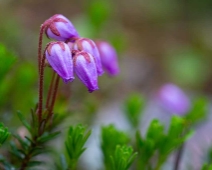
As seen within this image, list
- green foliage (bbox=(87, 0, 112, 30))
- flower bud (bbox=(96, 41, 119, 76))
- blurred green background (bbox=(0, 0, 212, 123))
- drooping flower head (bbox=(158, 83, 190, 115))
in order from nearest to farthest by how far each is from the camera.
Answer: flower bud (bbox=(96, 41, 119, 76)) < drooping flower head (bbox=(158, 83, 190, 115)) < green foliage (bbox=(87, 0, 112, 30)) < blurred green background (bbox=(0, 0, 212, 123))

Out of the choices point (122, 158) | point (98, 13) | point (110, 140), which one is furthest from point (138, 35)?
point (122, 158)

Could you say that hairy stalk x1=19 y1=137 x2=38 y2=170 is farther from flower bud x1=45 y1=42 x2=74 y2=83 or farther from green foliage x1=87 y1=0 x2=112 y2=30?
green foliage x1=87 y1=0 x2=112 y2=30

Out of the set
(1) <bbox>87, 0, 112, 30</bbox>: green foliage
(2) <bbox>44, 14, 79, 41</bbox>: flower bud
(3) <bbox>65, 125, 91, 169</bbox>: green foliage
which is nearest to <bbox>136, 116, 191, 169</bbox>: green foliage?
(3) <bbox>65, 125, 91, 169</bbox>: green foliage

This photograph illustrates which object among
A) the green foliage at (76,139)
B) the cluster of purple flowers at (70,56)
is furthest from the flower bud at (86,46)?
the green foliage at (76,139)

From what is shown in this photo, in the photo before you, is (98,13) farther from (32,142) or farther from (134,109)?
(32,142)

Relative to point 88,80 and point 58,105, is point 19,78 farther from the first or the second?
point 88,80

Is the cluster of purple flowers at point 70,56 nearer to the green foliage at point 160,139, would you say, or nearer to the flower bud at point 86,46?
the flower bud at point 86,46
